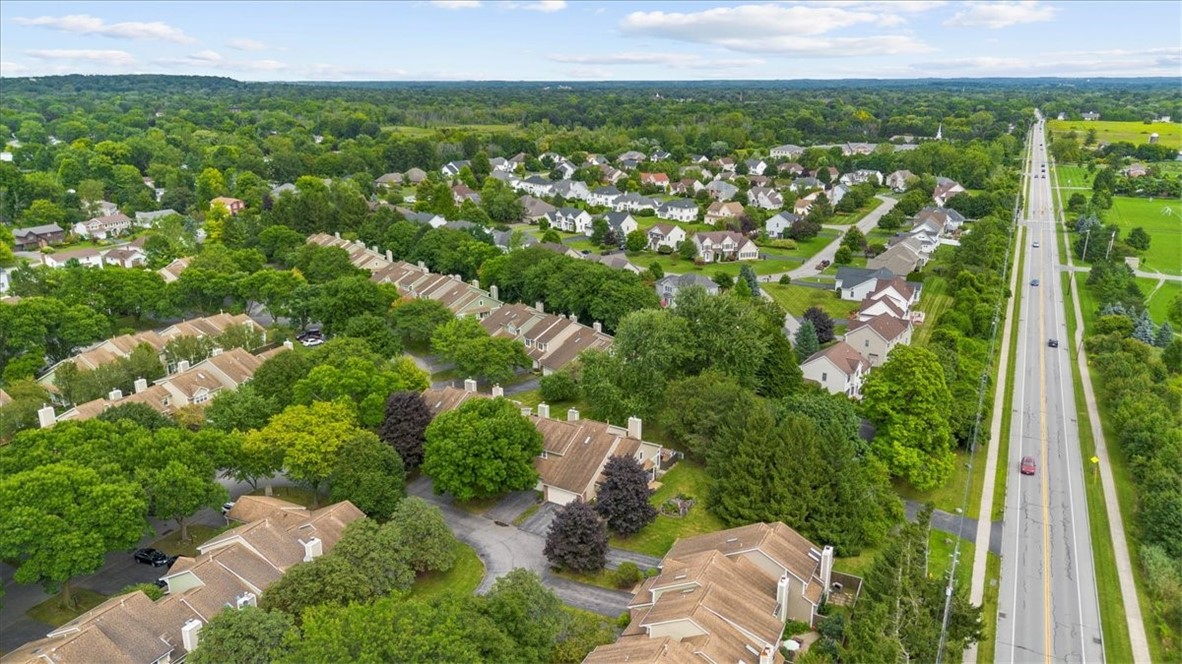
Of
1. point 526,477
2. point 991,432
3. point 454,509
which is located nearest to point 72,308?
point 454,509

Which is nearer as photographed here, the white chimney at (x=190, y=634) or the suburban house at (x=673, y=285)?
the white chimney at (x=190, y=634)

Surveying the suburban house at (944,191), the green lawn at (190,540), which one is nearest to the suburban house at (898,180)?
the suburban house at (944,191)

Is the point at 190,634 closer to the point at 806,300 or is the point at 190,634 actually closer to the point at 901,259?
the point at 806,300

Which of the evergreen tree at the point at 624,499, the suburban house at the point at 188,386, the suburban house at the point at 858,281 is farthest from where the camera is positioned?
the suburban house at the point at 858,281

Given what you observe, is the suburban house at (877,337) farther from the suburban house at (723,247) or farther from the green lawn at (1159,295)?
the suburban house at (723,247)

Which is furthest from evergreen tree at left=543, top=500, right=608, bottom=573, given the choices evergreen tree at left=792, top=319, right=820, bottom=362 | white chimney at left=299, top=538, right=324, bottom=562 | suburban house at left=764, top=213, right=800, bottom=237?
suburban house at left=764, top=213, right=800, bottom=237

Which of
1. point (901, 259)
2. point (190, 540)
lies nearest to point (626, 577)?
point (190, 540)
